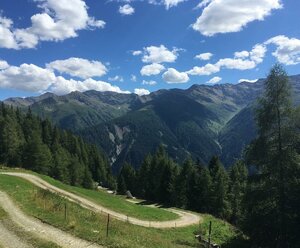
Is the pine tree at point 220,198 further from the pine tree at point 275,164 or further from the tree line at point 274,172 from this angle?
the pine tree at point 275,164

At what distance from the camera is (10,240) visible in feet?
73.2

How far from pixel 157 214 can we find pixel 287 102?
26153 mm

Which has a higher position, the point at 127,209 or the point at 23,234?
the point at 23,234

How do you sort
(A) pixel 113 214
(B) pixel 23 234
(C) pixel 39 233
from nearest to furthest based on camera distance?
1. (B) pixel 23 234
2. (C) pixel 39 233
3. (A) pixel 113 214

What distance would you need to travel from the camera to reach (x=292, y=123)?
34375 mm

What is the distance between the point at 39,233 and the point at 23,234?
924 millimetres

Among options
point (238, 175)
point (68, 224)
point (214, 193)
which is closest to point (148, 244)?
point (68, 224)

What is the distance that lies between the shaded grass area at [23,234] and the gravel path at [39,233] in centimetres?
33

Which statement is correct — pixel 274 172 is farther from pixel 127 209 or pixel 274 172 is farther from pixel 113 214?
pixel 127 209

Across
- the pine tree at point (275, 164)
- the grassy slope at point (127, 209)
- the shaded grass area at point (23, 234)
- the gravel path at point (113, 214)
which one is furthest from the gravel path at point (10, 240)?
the grassy slope at point (127, 209)

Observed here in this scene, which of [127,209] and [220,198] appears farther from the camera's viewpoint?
[220,198]

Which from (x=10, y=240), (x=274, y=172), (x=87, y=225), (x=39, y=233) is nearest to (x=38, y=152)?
(x=87, y=225)

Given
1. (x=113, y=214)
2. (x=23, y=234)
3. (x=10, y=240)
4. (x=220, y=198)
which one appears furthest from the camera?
(x=220, y=198)

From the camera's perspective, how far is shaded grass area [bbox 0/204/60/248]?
2136 centimetres
